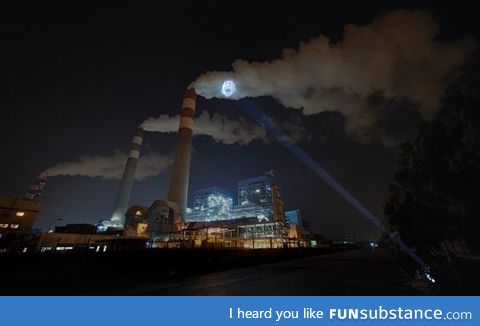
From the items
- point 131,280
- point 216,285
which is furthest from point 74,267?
point 216,285

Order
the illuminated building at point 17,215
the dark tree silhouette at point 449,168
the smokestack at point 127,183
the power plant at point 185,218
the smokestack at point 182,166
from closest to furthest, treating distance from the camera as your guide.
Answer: the dark tree silhouette at point 449,168 < the power plant at point 185,218 < the illuminated building at point 17,215 < the smokestack at point 182,166 < the smokestack at point 127,183

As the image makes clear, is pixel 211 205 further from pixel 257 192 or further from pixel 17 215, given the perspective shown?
pixel 17 215

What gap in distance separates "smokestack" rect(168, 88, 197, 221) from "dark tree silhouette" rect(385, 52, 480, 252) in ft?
142

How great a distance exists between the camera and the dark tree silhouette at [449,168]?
12.2m

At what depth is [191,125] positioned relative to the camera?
58812mm

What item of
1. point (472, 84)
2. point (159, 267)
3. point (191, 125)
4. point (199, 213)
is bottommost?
point (159, 267)

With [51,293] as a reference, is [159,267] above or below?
above

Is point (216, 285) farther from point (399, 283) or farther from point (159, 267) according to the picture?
point (399, 283)

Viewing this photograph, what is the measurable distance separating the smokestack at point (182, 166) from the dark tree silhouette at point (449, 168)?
4332 centimetres

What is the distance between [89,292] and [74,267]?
3675 millimetres

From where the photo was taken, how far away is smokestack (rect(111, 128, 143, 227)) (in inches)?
2685

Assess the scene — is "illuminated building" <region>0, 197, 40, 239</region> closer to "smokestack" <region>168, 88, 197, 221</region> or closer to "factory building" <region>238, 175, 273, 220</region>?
"smokestack" <region>168, 88, 197, 221</region>

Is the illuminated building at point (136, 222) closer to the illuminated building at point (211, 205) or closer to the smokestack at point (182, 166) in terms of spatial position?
the smokestack at point (182, 166)

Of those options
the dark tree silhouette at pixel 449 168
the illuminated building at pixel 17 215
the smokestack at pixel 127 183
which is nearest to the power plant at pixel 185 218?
the smokestack at pixel 127 183
